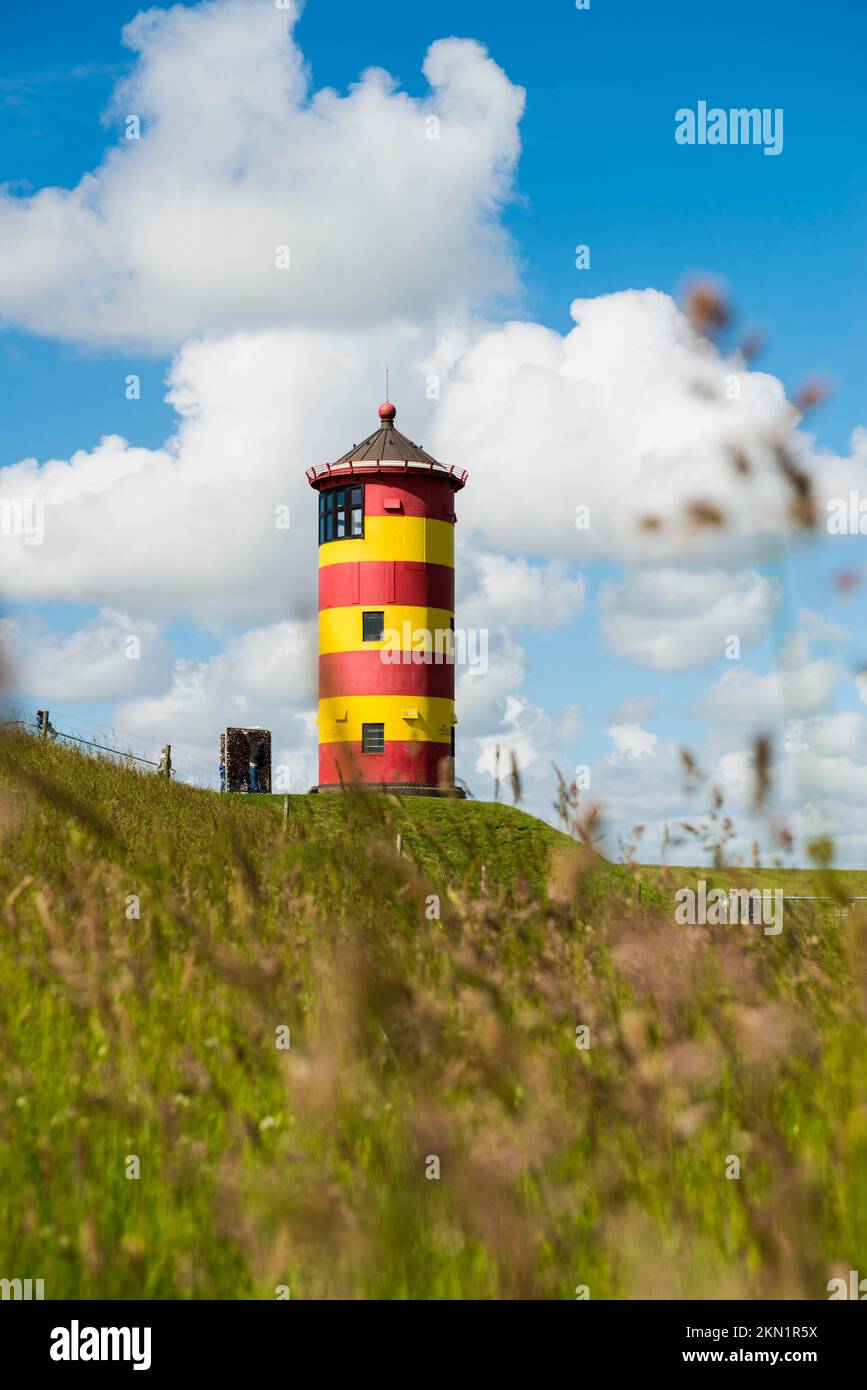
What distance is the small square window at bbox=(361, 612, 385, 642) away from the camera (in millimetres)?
27334

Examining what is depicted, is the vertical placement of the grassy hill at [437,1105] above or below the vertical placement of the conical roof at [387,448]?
below

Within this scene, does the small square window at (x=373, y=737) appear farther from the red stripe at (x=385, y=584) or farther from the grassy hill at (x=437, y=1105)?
the grassy hill at (x=437, y=1105)

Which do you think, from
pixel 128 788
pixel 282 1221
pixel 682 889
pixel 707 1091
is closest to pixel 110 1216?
pixel 282 1221

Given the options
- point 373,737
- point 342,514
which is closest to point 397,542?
point 342,514

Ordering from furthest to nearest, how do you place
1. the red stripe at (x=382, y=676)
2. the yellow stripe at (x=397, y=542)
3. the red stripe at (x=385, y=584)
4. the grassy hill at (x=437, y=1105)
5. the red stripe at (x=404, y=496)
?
the red stripe at (x=404, y=496) < the yellow stripe at (x=397, y=542) < the red stripe at (x=385, y=584) < the red stripe at (x=382, y=676) < the grassy hill at (x=437, y=1105)

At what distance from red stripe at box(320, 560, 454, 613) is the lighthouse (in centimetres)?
2

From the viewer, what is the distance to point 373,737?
26938mm

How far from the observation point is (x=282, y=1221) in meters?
1.65

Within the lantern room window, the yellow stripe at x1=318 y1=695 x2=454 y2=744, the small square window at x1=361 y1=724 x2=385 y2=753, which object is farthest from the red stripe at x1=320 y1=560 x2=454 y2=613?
the small square window at x1=361 y1=724 x2=385 y2=753

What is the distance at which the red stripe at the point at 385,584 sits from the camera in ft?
90.3

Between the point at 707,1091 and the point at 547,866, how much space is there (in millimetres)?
1338

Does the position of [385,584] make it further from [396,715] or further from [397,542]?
[396,715]

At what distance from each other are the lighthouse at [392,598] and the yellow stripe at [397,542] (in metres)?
0.02

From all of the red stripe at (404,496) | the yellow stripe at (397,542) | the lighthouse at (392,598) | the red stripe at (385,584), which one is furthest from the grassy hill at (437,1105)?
the red stripe at (404,496)
